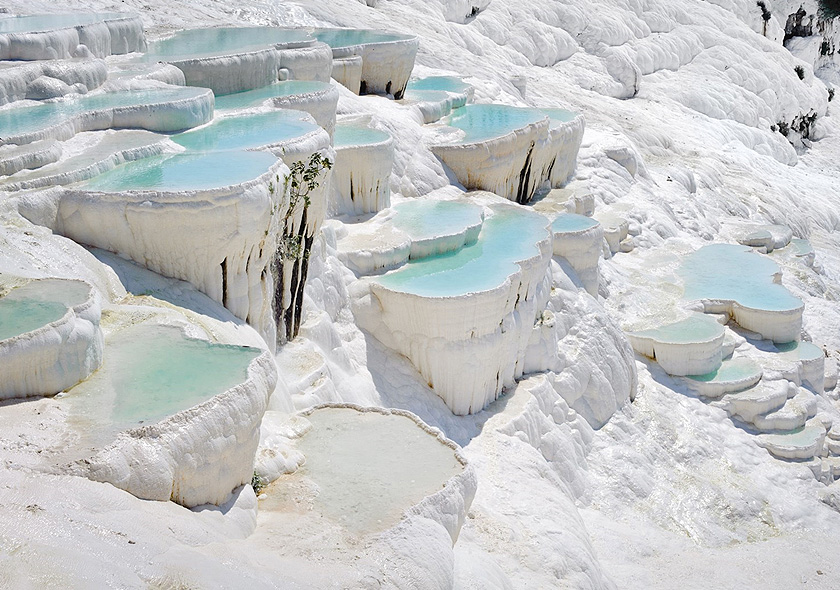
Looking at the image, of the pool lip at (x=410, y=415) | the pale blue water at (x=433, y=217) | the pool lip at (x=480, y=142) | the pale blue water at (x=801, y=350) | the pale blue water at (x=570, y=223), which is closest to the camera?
the pool lip at (x=410, y=415)

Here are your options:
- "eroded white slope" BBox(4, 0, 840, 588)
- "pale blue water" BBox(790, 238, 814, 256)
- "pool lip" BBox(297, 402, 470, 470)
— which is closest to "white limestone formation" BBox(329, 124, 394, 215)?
"eroded white slope" BBox(4, 0, 840, 588)

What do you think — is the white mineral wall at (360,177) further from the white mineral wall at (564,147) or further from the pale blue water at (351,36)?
the pale blue water at (351,36)

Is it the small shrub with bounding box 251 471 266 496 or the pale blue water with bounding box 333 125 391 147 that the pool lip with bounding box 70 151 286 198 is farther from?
the pale blue water with bounding box 333 125 391 147

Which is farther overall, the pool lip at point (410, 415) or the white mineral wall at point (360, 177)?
the white mineral wall at point (360, 177)

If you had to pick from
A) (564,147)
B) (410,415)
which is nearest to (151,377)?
(410,415)

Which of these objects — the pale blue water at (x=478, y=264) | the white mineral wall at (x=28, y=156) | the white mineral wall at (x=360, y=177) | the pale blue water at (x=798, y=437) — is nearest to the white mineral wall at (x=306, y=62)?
the white mineral wall at (x=360, y=177)

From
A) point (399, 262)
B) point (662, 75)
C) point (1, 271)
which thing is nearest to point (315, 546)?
point (1, 271)

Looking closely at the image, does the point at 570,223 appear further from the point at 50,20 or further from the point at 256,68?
the point at 50,20
